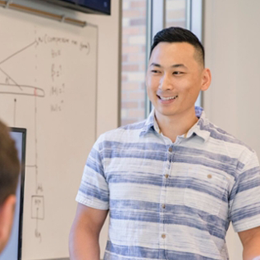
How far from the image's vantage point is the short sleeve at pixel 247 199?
183 cm

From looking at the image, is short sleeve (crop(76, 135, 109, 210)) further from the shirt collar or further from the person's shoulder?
the person's shoulder

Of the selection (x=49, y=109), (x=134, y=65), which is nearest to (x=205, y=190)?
(x=49, y=109)

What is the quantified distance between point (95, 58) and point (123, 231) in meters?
1.26

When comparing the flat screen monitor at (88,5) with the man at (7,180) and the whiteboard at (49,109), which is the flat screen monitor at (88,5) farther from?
the man at (7,180)

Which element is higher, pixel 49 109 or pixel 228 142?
pixel 49 109

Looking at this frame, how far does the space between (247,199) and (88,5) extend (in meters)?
1.32

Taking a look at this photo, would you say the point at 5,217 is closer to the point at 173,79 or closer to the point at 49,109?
the point at 173,79

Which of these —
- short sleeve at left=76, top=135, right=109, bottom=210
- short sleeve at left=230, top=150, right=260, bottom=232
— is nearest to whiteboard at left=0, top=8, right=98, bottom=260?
short sleeve at left=76, top=135, right=109, bottom=210

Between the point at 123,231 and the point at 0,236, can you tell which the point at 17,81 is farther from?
the point at 0,236

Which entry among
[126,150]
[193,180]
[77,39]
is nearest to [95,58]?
[77,39]

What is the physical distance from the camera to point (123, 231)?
1843mm

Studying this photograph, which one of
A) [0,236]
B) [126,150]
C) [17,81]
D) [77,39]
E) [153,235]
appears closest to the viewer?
[0,236]

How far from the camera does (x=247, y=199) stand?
6.01 ft

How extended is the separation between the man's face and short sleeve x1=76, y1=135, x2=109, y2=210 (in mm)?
289
